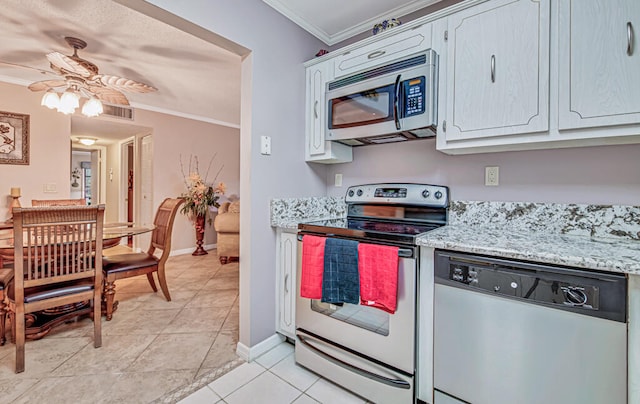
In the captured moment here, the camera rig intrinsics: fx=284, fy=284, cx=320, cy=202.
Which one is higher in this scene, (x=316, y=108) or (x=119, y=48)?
(x=119, y=48)

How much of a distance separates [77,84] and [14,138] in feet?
5.15

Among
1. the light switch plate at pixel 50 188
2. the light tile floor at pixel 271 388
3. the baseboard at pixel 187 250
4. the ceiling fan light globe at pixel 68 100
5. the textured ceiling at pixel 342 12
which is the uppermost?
the textured ceiling at pixel 342 12

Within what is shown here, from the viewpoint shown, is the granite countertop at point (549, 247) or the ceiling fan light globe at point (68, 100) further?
the ceiling fan light globe at point (68, 100)

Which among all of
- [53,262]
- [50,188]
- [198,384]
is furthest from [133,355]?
[50,188]

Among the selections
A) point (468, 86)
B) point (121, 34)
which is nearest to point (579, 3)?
point (468, 86)

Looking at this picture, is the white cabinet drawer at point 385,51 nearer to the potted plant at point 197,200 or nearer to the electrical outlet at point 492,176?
the electrical outlet at point 492,176

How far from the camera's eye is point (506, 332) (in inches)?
43.4

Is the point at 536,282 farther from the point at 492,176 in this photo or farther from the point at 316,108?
the point at 316,108

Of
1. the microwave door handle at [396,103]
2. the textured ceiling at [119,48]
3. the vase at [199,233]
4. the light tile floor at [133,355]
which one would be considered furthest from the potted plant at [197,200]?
the microwave door handle at [396,103]

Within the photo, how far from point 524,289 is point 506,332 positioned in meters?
0.19

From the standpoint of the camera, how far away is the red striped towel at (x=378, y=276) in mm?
1329

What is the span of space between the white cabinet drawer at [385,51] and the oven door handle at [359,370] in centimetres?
175

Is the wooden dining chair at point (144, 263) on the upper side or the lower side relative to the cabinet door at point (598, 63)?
lower

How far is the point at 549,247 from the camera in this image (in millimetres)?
1121
